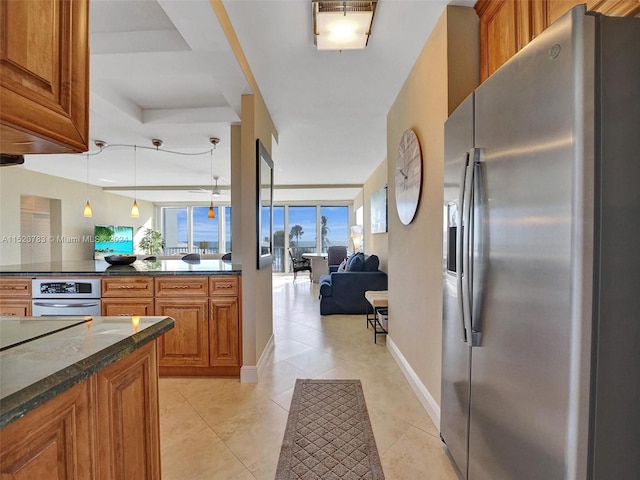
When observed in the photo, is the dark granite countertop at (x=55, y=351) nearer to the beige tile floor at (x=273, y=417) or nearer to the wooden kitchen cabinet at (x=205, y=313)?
the beige tile floor at (x=273, y=417)

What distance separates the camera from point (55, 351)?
856 millimetres

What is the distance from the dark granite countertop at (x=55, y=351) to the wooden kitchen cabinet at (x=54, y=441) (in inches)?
1.8

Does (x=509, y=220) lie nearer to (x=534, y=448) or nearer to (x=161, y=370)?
(x=534, y=448)

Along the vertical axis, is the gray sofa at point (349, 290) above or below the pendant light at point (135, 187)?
below

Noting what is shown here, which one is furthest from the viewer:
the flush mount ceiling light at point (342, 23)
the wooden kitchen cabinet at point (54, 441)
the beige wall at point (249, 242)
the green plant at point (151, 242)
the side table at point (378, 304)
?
the green plant at point (151, 242)

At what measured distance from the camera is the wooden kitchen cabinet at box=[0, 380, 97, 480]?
0.63 meters

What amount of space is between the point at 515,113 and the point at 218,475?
6.81ft

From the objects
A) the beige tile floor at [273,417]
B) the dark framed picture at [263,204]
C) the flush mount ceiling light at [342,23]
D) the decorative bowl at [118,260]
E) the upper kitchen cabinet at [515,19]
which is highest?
the flush mount ceiling light at [342,23]

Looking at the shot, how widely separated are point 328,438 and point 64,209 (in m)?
7.59

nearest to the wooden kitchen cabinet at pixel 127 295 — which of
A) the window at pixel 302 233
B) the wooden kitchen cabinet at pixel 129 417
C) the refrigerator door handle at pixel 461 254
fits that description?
the wooden kitchen cabinet at pixel 129 417

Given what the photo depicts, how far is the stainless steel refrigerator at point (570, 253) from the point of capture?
2.81 feet

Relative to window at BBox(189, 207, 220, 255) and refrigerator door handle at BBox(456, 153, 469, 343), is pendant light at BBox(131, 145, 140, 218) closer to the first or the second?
window at BBox(189, 207, 220, 255)

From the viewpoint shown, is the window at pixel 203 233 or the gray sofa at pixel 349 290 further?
the window at pixel 203 233

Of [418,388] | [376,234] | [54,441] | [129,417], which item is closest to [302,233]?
[376,234]
